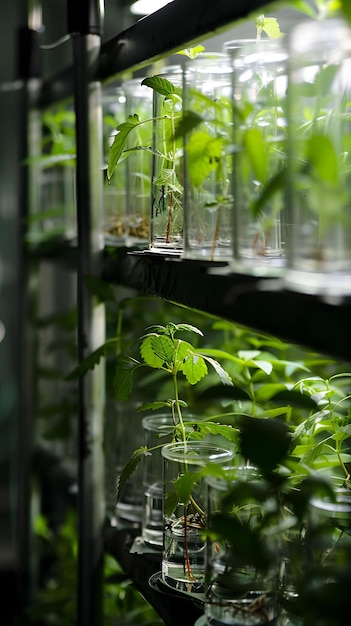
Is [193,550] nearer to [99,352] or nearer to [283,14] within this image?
[99,352]

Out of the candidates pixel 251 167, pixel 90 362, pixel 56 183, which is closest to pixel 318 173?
pixel 251 167

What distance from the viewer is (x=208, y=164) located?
0.75 m

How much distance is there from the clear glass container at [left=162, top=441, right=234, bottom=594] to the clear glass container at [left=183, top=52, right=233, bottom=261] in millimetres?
211

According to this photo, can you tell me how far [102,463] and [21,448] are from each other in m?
0.68

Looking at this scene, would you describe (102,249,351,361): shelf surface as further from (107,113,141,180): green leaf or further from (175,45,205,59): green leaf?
(175,45,205,59): green leaf

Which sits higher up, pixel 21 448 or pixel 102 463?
pixel 102 463

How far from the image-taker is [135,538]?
43.2 inches

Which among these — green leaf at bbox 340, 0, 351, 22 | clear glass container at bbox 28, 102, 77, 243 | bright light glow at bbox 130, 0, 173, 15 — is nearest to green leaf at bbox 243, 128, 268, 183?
green leaf at bbox 340, 0, 351, 22

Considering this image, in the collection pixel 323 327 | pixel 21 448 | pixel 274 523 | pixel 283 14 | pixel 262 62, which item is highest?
pixel 283 14

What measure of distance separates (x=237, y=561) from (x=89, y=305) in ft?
1.88

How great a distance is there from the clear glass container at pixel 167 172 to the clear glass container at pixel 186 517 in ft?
0.77

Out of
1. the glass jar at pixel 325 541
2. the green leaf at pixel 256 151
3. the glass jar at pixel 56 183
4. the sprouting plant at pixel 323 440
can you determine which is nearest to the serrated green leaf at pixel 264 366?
the sprouting plant at pixel 323 440

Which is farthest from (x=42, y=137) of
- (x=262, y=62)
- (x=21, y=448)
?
(x=262, y=62)

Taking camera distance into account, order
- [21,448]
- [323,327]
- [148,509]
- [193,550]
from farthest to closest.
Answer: [21,448]
[148,509]
[193,550]
[323,327]
